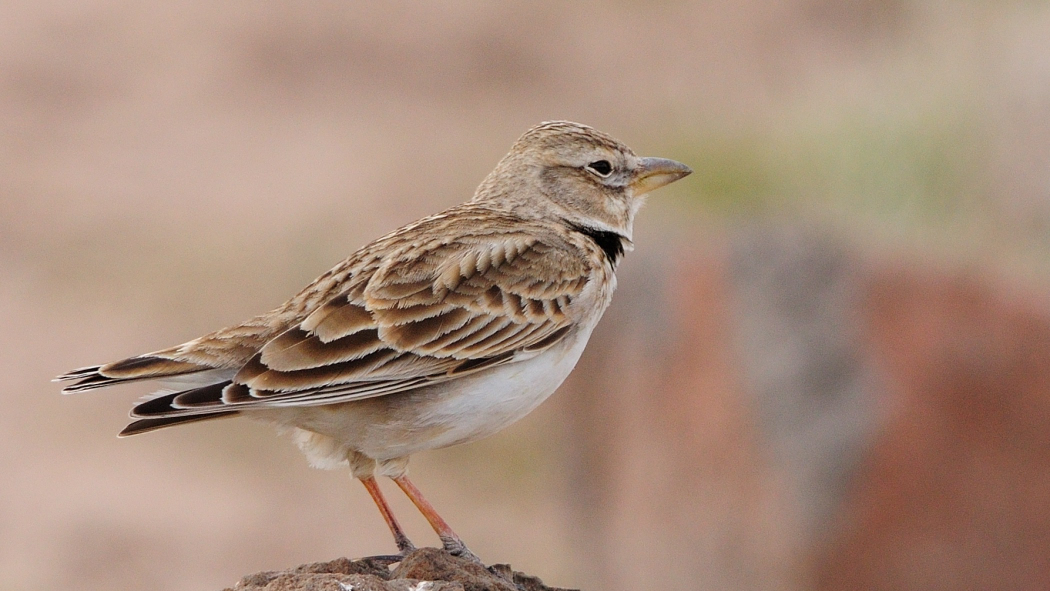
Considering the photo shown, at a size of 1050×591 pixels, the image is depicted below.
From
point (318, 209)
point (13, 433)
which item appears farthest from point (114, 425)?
point (318, 209)

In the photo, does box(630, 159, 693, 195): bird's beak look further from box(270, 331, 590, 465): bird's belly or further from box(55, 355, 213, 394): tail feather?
box(55, 355, 213, 394): tail feather

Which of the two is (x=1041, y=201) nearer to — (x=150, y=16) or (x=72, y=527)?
(x=72, y=527)

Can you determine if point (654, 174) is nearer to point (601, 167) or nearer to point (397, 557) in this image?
point (601, 167)

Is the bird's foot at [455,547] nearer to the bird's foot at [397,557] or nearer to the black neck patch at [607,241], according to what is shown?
the bird's foot at [397,557]

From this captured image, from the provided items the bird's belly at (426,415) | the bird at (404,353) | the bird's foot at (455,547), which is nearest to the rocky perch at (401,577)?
the bird's foot at (455,547)

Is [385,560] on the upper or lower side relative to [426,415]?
lower

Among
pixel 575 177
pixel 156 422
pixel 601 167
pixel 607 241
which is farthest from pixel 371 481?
pixel 601 167

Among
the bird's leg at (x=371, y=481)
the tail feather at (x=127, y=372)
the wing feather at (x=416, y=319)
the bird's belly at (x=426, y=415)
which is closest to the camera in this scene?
the tail feather at (x=127, y=372)
